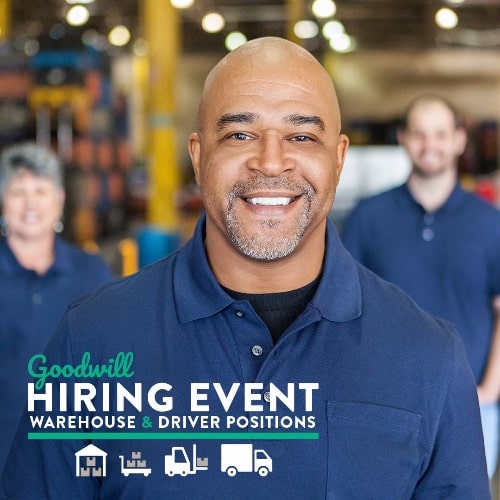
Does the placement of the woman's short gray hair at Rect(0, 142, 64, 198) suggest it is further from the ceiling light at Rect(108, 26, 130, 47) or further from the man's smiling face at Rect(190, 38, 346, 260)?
the ceiling light at Rect(108, 26, 130, 47)

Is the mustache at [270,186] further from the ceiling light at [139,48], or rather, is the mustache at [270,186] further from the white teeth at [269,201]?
the ceiling light at [139,48]

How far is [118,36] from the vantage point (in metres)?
23.4

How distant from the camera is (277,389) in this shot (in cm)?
152

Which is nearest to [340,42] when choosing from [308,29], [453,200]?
[308,29]

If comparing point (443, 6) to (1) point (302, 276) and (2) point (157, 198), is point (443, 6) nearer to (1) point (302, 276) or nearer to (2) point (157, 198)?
(2) point (157, 198)

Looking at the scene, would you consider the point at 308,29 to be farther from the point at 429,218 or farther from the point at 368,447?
the point at 368,447

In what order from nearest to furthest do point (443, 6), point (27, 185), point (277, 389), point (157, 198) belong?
point (277, 389)
point (27, 185)
point (157, 198)
point (443, 6)

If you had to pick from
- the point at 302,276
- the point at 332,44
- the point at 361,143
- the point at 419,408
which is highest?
the point at 332,44

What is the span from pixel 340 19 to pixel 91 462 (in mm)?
21377

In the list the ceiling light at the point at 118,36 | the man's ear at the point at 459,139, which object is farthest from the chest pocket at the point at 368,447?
the ceiling light at the point at 118,36

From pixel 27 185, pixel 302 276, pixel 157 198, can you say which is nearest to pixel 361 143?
pixel 157 198

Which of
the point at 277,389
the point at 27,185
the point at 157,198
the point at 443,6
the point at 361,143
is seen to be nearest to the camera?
A: the point at 277,389

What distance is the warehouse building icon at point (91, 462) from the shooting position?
5.04ft

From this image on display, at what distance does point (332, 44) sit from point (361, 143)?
7.60 feet
